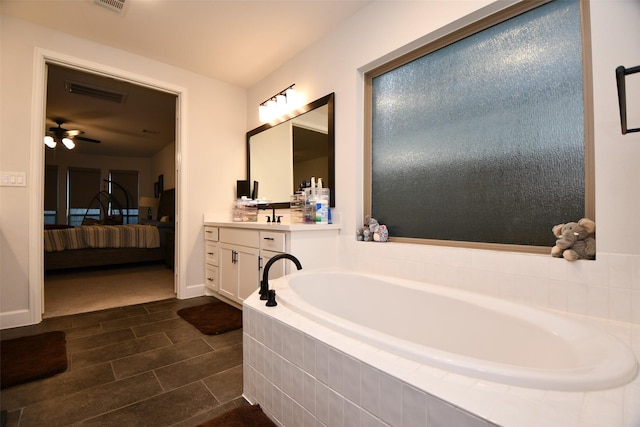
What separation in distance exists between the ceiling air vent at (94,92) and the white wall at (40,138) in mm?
1197

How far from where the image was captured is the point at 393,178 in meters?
2.13

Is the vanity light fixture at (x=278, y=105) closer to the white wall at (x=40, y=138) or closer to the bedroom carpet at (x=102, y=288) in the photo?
the white wall at (x=40, y=138)

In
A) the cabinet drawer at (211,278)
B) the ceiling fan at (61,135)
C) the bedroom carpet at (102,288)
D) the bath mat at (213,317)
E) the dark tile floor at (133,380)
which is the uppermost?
the ceiling fan at (61,135)

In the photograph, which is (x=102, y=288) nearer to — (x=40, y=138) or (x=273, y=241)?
(x=40, y=138)

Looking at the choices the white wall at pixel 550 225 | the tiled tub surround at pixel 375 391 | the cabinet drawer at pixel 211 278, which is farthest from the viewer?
the cabinet drawer at pixel 211 278

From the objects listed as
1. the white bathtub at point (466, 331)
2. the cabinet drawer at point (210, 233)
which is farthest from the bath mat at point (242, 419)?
the cabinet drawer at point (210, 233)

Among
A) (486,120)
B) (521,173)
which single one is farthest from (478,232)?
(486,120)

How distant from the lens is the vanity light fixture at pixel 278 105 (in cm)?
285

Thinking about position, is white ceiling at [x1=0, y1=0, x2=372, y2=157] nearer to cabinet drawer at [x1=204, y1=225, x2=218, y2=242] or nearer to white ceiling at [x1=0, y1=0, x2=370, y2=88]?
white ceiling at [x1=0, y1=0, x2=370, y2=88]

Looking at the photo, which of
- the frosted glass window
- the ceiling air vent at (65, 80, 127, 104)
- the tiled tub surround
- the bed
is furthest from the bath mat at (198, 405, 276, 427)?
the ceiling air vent at (65, 80, 127, 104)

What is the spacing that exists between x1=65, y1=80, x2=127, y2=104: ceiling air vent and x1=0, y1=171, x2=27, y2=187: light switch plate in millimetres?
1817

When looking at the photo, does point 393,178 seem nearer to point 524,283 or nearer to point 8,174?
point 524,283

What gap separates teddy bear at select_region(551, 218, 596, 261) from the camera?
122 centimetres

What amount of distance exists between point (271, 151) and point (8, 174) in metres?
2.19
